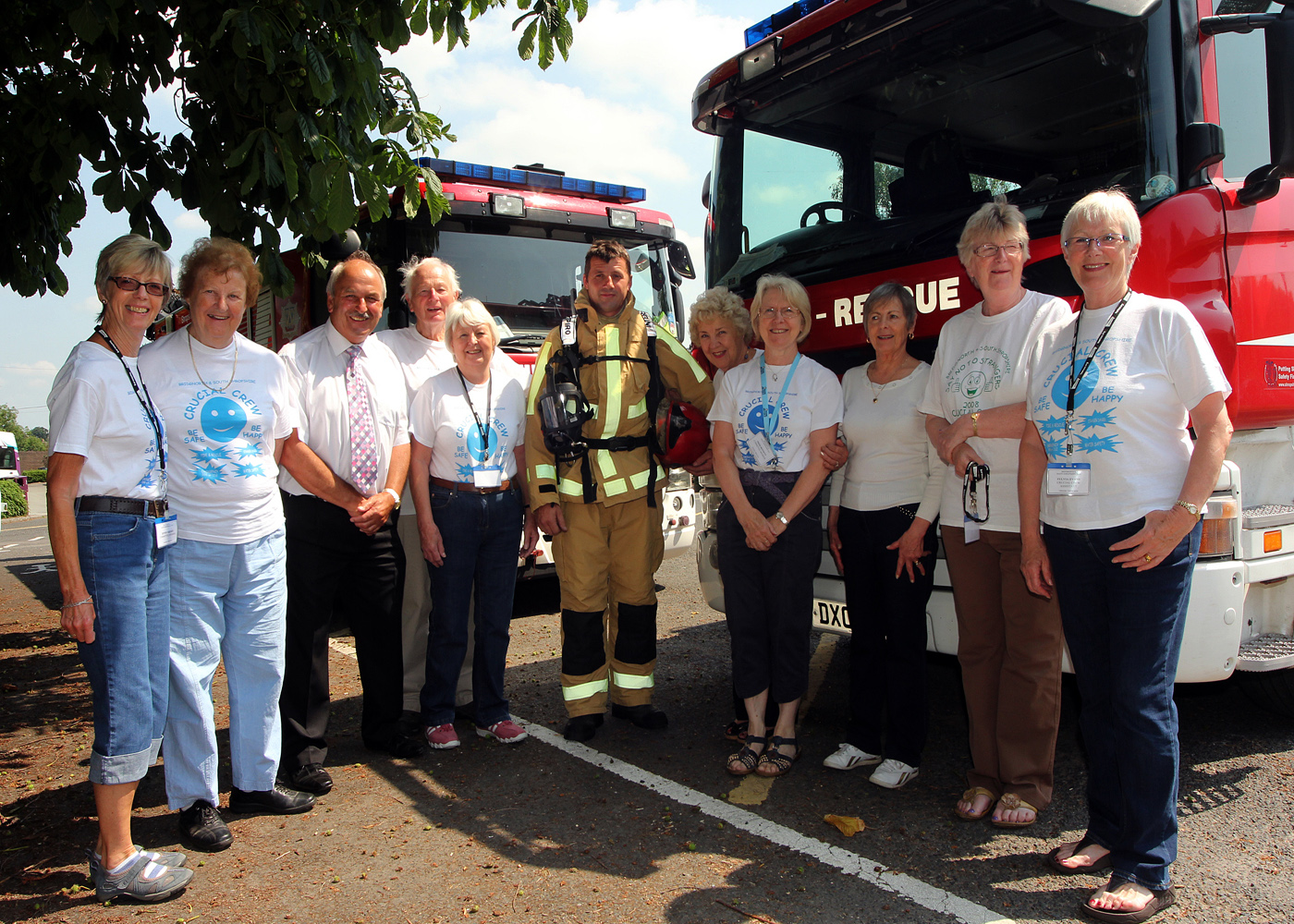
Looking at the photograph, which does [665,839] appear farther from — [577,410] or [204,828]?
[577,410]

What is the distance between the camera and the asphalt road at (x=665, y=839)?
2.68 m

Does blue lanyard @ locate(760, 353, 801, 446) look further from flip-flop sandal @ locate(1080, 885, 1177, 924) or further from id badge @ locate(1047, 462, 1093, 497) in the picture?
flip-flop sandal @ locate(1080, 885, 1177, 924)

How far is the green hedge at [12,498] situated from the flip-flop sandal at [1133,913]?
1277 inches

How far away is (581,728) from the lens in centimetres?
413

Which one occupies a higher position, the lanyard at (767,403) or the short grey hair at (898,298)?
the short grey hair at (898,298)

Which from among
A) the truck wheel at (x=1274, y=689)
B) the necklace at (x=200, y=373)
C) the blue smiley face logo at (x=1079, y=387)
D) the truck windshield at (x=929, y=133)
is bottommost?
the truck wheel at (x=1274, y=689)

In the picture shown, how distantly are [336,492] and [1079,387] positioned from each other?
9.03 ft

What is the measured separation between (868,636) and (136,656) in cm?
263

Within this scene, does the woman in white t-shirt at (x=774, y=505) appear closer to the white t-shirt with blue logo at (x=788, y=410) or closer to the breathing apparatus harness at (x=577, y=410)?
the white t-shirt with blue logo at (x=788, y=410)

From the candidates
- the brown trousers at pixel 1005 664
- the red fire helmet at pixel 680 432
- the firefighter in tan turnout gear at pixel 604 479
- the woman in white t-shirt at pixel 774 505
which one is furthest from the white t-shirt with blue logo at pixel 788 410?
the brown trousers at pixel 1005 664

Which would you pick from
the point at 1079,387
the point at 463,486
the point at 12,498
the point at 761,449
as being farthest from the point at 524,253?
the point at 12,498

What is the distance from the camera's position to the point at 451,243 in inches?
249

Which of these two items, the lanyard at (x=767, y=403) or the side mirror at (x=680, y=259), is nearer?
the lanyard at (x=767, y=403)

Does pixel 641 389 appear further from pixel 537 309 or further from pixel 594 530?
pixel 537 309
